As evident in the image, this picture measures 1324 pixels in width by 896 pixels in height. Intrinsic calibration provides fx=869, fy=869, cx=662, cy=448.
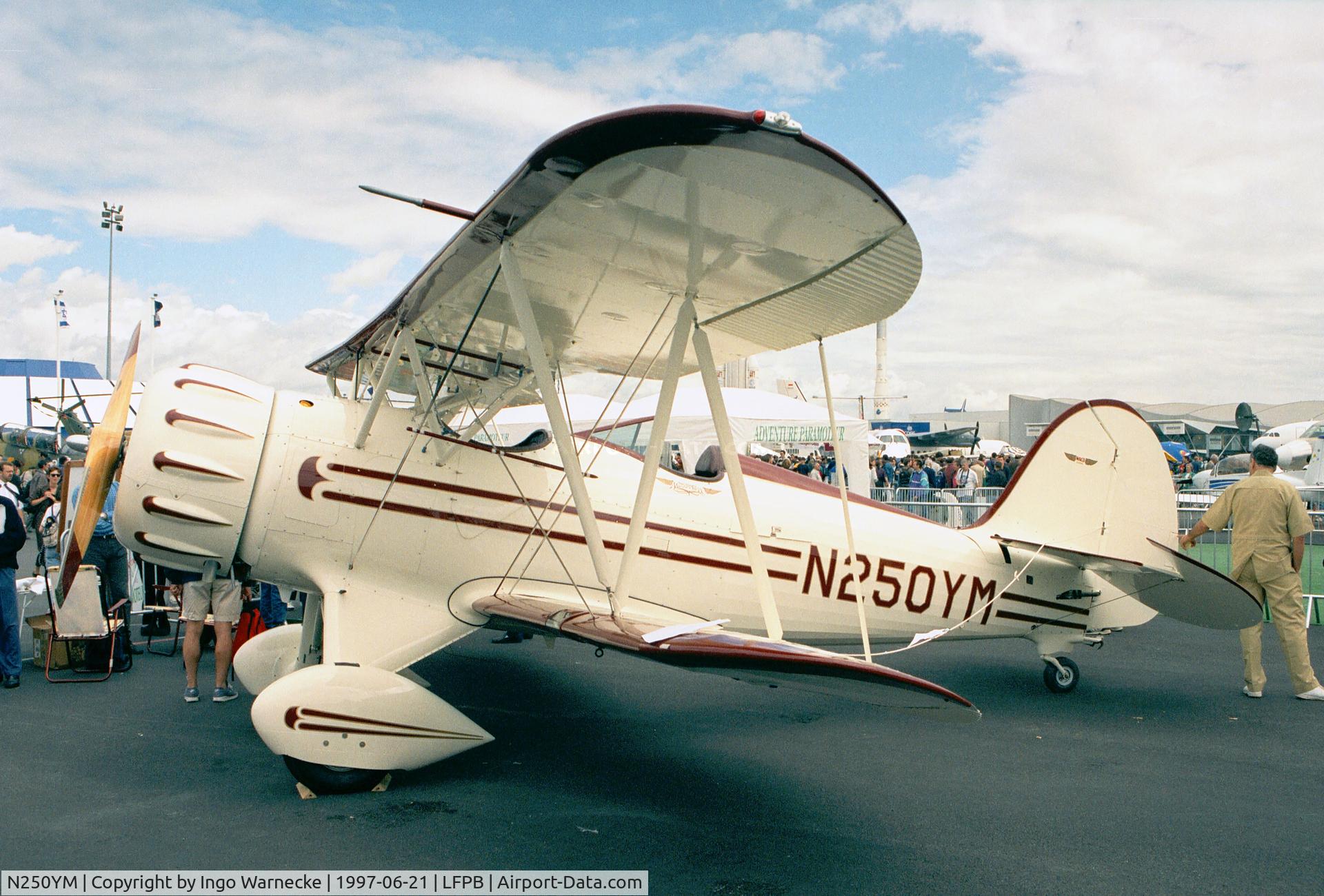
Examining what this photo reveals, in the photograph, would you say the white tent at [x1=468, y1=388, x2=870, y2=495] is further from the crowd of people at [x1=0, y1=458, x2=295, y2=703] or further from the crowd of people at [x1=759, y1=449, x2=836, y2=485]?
the crowd of people at [x1=0, y1=458, x2=295, y2=703]

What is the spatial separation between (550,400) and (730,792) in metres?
2.05

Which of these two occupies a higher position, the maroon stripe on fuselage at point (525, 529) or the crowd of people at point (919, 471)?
the maroon stripe on fuselage at point (525, 529)

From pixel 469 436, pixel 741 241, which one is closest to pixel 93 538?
pixel 469 436

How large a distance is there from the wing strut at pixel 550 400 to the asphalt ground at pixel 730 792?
1.08 m

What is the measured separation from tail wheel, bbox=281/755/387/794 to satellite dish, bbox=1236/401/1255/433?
29.6 metres

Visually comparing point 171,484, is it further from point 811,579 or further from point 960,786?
point 960,786

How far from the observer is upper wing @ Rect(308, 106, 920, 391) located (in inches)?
Answer: 111

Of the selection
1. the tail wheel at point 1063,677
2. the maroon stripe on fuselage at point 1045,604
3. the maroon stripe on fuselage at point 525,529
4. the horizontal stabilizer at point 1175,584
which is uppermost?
the maroon stripe on fuselage at point 525,529

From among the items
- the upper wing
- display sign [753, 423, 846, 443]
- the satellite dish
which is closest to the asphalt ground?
the upper wing

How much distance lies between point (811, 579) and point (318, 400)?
119 inches

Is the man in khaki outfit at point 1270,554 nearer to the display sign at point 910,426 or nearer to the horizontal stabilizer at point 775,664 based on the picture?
the horizontal stabilizer at point 775,664

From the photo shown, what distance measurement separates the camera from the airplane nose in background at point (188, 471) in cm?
429

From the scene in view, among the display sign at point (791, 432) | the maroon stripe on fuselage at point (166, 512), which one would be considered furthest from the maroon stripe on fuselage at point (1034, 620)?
the display sign at point (791, 432)

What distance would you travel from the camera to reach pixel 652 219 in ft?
11.1
